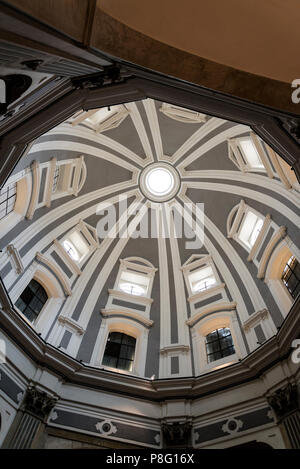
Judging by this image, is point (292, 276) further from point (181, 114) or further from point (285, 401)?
point (181, 114)

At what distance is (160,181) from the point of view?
72.7 feet

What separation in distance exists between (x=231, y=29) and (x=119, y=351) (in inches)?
542

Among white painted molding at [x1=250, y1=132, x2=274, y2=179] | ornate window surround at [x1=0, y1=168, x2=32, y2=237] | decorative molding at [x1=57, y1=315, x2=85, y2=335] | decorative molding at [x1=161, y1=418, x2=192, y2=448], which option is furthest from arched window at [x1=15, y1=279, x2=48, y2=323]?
white painted molding at [x1=250, y1=132, x2=274, y2=179]

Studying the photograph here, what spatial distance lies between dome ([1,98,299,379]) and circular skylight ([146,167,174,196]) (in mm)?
64

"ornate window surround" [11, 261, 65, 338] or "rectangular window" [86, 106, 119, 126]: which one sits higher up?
"rectangular window" [86, 106, 119, 126]

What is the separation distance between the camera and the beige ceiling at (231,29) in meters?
4.50

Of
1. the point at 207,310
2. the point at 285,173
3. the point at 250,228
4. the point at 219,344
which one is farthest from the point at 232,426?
the point at 285,173

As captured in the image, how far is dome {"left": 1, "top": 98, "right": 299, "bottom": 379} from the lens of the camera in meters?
14.4

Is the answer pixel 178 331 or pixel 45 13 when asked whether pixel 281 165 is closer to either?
pixel 178 331

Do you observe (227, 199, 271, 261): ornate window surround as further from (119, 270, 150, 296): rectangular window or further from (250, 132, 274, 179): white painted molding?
Answer: (119, 270, 150, 296): rectangular window

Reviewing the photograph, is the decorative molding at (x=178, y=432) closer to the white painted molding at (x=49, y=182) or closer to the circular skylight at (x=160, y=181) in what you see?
the white painted molding at (x=49, y=182)

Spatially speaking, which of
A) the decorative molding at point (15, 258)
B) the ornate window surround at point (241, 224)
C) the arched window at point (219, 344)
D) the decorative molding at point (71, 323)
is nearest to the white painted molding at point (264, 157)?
the ornate window surround at point (241, 224)
